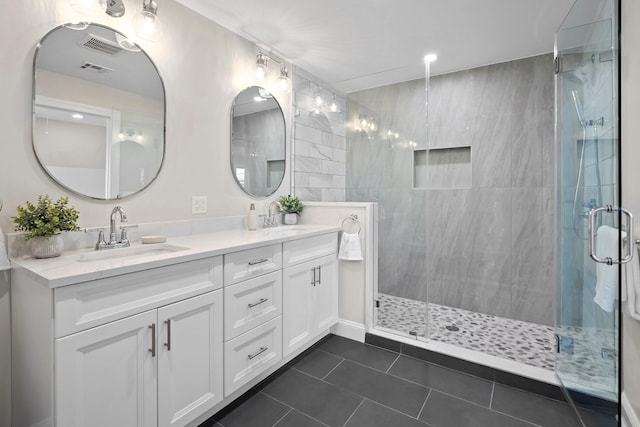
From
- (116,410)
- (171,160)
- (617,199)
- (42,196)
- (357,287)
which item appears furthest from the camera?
(357,287)

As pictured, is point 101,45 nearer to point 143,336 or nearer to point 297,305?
point 143,336

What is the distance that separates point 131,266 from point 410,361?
1891mm

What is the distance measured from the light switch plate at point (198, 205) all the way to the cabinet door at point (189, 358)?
76 cm

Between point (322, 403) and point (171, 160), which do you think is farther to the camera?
point (171, 160)

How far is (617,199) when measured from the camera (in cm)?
130

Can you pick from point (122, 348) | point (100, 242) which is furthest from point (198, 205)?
point (122, 348)

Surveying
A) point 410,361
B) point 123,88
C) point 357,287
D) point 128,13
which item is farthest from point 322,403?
point 128,13

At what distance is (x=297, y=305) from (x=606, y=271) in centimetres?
164

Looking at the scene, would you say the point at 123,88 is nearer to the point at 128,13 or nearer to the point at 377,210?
the point at 128,13

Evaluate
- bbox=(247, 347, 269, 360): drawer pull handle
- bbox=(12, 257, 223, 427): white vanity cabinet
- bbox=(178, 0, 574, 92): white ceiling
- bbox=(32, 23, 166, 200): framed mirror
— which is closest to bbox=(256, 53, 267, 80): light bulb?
bbox=(178, 0, 574, 92): white ceiling

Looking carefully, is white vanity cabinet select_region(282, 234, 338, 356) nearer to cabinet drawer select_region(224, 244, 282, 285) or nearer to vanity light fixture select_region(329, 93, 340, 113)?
cabinet drawer select_region(224, 244, 282, 285)

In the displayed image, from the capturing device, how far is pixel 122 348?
1.16m

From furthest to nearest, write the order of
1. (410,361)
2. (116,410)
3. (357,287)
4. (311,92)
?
(311,92), (357,287), (410,361), (116,410)

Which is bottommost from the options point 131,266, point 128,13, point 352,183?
point 131,266
